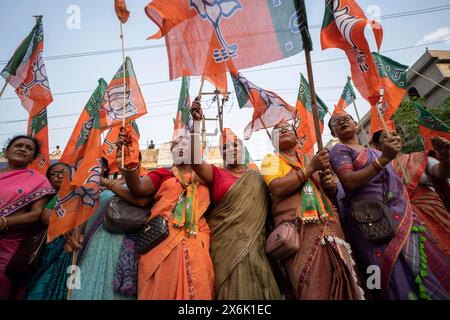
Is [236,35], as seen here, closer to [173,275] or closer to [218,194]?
[218,194]

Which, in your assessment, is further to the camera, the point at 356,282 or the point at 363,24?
the point at 363,24

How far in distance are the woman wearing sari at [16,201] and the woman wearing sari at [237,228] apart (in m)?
1.59

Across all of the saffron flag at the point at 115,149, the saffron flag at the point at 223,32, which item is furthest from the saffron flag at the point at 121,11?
the saffron flag at the point at 115,149

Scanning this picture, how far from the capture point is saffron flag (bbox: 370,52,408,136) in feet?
10.9

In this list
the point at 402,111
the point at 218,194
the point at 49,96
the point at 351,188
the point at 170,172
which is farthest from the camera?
the point at 402,111

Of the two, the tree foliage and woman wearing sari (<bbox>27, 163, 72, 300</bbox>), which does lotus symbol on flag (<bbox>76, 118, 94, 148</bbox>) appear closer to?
woman wearing sari (<bbox>27, 163, 72, 300</bbox>)

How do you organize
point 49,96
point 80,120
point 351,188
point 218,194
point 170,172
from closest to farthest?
point 351,188
point 218,194
point 170,172
point 80,120
point 49,96

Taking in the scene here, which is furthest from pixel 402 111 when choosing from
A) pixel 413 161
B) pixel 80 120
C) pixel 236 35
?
pixel 80 120

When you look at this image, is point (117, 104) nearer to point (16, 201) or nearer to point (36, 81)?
point (16, 201)

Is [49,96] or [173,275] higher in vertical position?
[49,96]

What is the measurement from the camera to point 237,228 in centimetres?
225

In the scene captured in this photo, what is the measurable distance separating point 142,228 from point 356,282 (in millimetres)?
1663

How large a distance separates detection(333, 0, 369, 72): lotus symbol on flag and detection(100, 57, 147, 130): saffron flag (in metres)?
2.14

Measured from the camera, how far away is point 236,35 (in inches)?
107
